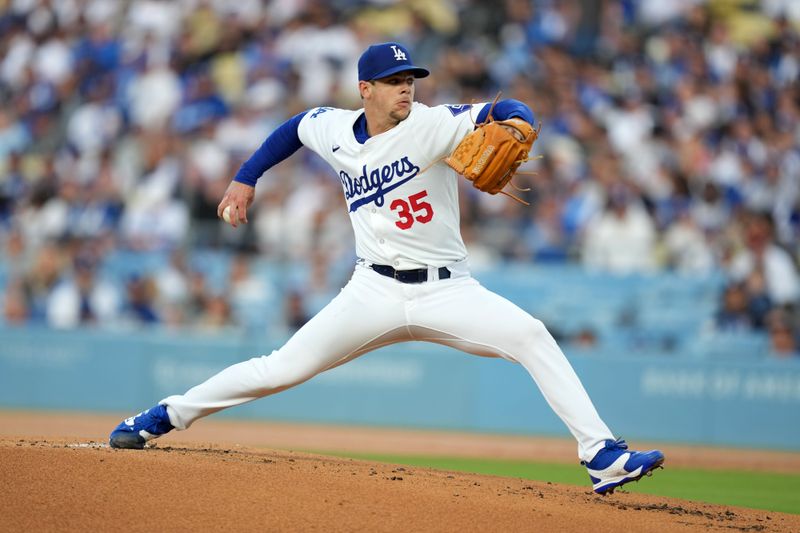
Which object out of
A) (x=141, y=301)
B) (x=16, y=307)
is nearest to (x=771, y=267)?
(x=141, y=301)

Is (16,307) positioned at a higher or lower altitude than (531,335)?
higher

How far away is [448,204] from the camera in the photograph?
5301 millimetres

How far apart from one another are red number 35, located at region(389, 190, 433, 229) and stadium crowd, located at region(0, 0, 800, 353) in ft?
20.3

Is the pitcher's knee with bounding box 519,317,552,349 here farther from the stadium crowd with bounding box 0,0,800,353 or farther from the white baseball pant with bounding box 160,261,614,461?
the stadium crowd with bounding box 0,0,800,353

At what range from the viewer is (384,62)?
17.3 feet

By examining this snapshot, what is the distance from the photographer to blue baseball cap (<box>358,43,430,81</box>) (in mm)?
5254

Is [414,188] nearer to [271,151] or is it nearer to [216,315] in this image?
[271,151]

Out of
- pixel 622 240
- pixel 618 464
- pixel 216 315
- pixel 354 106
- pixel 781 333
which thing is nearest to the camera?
pixel 618 464

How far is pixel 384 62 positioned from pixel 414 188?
61cm

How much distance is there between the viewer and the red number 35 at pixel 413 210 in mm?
5238

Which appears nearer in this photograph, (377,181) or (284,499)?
(284,499)

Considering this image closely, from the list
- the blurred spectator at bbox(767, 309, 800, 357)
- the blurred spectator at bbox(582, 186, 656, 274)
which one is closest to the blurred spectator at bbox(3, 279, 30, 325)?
the blurred spectator at bbox(582, 186, 656, 274)

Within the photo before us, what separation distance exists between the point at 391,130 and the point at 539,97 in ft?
29.4

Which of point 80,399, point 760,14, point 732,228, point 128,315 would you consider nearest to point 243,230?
point 128,315
